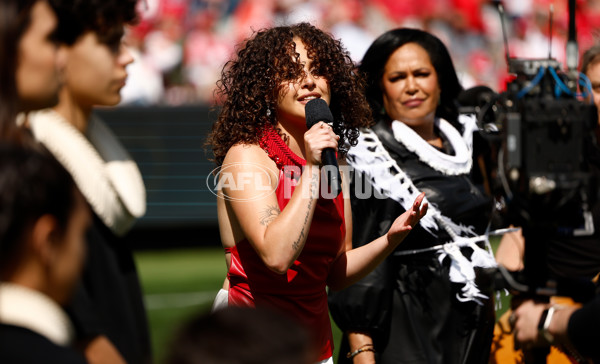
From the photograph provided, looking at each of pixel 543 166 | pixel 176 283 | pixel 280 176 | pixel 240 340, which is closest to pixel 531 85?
pixel 543 166

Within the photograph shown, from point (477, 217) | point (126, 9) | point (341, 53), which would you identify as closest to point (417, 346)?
point (477, 217)

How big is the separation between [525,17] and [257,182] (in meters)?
10.9

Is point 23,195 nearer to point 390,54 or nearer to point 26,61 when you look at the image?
point 26,61

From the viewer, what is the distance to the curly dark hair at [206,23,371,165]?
3.18 metres

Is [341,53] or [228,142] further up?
[341,53]

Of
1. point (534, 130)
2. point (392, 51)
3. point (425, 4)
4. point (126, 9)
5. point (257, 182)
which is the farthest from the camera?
point (425, 4)

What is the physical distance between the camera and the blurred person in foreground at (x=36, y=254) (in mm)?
1652

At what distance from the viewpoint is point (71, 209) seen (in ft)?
5.77

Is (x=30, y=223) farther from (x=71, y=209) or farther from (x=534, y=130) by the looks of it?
(x=534, y=130)

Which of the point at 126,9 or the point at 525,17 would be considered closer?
the point at 126,9

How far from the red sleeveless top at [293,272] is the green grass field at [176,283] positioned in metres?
2.70

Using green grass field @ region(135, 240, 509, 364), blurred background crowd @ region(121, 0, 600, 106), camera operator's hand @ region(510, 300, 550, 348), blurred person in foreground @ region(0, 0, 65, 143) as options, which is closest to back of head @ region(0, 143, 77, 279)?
blurred person in foreground @ region(0, 0, 65, 143)

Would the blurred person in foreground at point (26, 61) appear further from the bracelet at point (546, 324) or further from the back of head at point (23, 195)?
the bracelet at point (546, 324)

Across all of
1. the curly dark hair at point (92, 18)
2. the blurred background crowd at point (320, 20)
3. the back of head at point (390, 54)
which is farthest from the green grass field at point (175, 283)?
the curly dark hair at point (92, 18)
